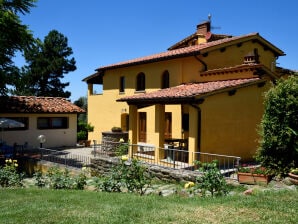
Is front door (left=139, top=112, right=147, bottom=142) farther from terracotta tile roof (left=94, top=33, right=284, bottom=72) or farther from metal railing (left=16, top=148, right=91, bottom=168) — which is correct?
metal railing (left=16, top=148, right=91, bottom=168)

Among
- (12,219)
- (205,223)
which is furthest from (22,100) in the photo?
(205,223)

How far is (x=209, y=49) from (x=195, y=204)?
1187 cm

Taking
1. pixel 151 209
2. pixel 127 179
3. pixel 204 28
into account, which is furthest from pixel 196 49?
pixel 151 209

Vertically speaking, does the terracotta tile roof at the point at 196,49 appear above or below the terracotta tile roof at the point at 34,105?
above

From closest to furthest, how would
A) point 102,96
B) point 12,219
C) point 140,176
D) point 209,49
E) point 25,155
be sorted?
point 12,219 → point 140,176 → point 209,49 → point 25,155 → point 102,96

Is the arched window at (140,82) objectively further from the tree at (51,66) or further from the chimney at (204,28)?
the tree at (51,66)

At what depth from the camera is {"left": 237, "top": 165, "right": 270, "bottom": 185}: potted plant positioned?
9789 mm

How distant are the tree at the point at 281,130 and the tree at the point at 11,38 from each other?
14.5m

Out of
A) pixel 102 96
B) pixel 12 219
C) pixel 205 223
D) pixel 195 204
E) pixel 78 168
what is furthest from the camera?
pixel 102 96

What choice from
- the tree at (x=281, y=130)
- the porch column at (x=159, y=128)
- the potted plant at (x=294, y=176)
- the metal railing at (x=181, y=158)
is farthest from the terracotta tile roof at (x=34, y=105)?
the potted plant at (x=294, y=176)

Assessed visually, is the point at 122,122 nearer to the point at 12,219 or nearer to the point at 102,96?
the point at 102,96

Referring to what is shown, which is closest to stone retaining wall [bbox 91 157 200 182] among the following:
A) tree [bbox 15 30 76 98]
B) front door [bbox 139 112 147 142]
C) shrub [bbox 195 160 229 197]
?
shrub [bbox 195 160 229 197]

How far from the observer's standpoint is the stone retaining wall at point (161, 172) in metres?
11.2

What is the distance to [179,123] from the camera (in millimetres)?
17859
